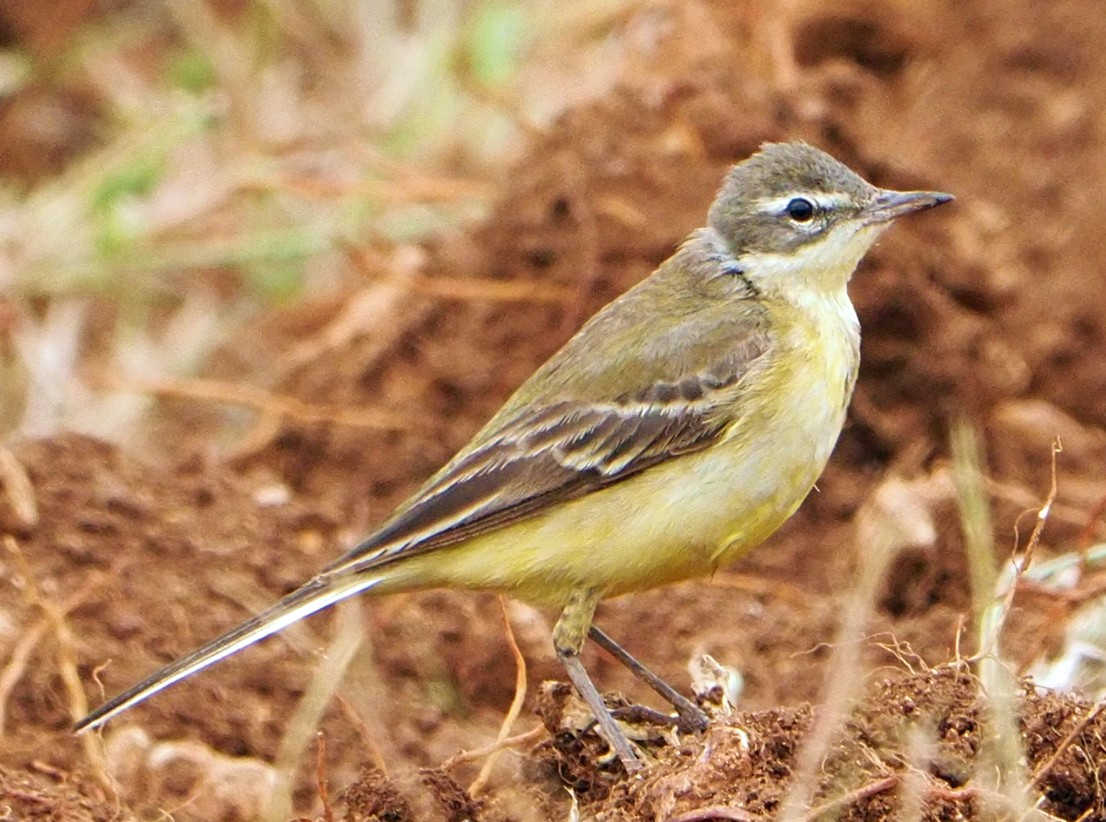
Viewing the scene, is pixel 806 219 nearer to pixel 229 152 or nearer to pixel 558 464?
pixel 558 464

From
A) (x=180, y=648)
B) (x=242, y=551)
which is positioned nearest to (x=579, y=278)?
(x=242, y=551)

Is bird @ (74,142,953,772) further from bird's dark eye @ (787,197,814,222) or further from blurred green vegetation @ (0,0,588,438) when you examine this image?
blurred green vegetation @ (0,0,588,438)

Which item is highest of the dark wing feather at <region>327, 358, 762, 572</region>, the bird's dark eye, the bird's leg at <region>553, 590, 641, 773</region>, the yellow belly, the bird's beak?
the bird's dark eye

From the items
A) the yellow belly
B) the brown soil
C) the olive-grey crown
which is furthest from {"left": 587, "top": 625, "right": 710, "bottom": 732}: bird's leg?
the olive-grey crown

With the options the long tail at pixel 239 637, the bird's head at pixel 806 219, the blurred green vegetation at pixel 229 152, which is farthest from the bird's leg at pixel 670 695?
the blurred green vegetation at pixel 229 152

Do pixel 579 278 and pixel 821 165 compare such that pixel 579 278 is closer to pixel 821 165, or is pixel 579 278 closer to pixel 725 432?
pixel 821 165

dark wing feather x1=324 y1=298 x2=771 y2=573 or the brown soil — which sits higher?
dark wing feather x1=324 y1=298 x2=771 y2=573

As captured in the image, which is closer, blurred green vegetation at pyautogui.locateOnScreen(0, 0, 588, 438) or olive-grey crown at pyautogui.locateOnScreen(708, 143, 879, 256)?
olive-grey crown at pyautogui.locateOnScreen(708, 143, 879, 256)

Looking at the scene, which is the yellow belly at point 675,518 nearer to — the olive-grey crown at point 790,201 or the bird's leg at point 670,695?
the bird's leg at point 670,695
